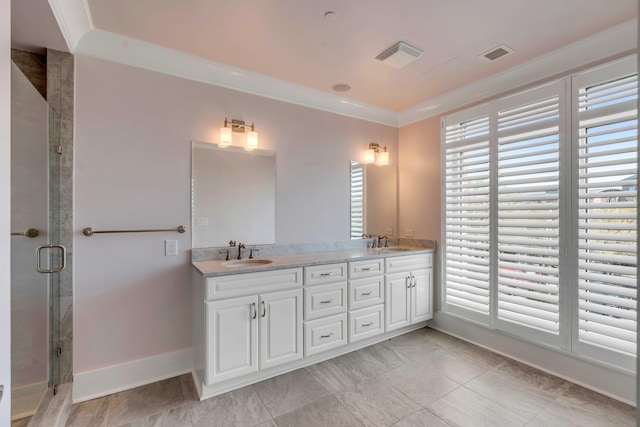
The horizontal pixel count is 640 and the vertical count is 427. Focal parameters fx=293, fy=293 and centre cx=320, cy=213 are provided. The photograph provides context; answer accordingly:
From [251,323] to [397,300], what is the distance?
5.15ft

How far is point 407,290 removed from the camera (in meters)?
3.13

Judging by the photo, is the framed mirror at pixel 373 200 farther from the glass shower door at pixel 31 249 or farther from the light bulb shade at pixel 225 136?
the glass shower door at pixel 31 249

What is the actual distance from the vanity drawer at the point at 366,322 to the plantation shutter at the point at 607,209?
1.56m

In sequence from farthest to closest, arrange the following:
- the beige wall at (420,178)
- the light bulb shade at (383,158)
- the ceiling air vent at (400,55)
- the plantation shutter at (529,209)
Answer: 1. the light bulb shade at (383,158)
2. the beige wall at (420,178)
3. the plantation shutter at (529,209)
4. the ceiling air vent at (400,55)

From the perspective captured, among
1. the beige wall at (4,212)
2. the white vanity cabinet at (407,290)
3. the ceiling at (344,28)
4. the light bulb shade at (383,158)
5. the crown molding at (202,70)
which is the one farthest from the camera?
the light bulb shade at (383,158)

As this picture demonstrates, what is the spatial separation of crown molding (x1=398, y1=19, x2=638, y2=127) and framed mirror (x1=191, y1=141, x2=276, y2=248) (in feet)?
6.58

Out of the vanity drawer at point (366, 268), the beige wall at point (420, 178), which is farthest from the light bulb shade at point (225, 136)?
the beige wall at point (420, 178)

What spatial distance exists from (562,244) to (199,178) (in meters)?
3.04

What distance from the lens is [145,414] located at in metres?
1.94

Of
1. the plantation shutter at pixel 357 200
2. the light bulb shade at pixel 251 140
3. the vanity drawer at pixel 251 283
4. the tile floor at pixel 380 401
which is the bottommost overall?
the tile floor at pixel 380 401

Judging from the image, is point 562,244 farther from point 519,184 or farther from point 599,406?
point 599,406

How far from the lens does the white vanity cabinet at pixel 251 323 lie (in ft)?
6.82

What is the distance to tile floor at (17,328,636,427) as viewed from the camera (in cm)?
189

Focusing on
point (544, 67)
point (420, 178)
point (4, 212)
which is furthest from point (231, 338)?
point (544, 67)
